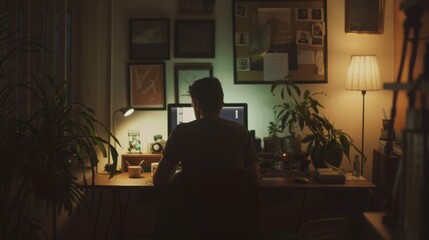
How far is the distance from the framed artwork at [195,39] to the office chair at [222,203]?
1.83 meters

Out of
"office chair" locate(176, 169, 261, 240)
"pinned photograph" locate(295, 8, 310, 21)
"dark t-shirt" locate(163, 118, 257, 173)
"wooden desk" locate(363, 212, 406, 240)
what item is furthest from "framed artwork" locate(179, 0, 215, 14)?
"wooden desk" locate(363, 212, 406, 240)

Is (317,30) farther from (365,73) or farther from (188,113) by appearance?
(188,113)

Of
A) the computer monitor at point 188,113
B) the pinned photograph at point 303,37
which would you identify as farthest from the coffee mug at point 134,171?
the pinned photograph at point 303,37

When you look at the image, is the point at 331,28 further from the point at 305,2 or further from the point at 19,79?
the point at 19,79

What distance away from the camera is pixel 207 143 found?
2447 mm

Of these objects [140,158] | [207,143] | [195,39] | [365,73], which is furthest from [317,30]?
[207,143]

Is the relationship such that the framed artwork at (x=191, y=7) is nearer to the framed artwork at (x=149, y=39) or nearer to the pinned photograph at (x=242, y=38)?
the framed artwork at (x=149, y=39)

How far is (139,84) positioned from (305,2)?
1.37m

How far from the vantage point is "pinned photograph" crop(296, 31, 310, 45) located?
372 centimetres

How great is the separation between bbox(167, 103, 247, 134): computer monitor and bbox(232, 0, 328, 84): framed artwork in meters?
0.29

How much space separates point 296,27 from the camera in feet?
12.2

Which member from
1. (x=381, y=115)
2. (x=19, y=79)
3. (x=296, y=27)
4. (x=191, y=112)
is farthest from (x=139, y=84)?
(x=381, y=115)

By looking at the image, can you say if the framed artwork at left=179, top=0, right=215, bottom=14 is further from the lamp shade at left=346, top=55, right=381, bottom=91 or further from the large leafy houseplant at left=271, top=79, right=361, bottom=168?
the lamp shade at left=346, top=55, right=381, bottom=91

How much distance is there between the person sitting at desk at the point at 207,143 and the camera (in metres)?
2.44
